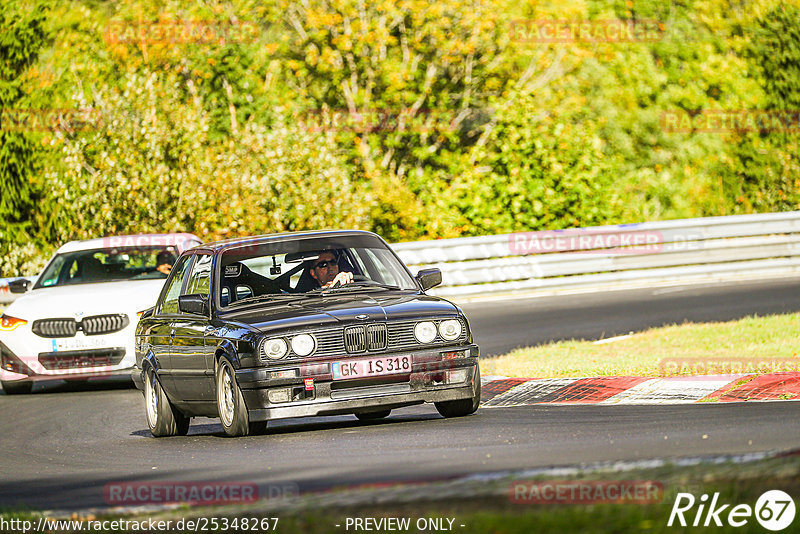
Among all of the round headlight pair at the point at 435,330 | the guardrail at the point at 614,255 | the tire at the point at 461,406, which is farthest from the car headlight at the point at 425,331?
the guardrail at the point at 614,255

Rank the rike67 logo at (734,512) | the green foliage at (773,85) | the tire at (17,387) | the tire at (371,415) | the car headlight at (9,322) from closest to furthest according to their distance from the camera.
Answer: the rike67 logo at (734,512), the tire at (371,415), the car headlight at (9,322), the tire at (17,387), the green foliage at (773,85)

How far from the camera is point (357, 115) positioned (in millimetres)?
40844

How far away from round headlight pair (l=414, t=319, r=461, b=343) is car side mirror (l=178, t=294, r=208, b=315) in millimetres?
1669

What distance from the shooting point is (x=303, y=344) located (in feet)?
30.7

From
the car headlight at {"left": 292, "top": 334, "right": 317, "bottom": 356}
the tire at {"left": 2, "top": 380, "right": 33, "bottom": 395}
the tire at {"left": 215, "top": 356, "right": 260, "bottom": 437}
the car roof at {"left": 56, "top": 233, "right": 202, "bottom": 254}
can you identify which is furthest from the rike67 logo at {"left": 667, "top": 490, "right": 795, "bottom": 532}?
the car roof at {"left": 56, "top": 233, "right": 202, "bottom": 254}

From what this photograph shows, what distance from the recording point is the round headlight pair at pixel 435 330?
9.59 meters

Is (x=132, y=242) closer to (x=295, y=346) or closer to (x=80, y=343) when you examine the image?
(x=80, y=343)

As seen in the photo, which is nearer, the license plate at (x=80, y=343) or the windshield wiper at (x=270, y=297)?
the windshield wiper at (x=270, y=297)

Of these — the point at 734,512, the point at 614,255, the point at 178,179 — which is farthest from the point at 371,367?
the point at 178,179

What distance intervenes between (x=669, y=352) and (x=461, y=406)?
4.29 m

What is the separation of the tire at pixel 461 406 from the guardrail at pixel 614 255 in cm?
1348

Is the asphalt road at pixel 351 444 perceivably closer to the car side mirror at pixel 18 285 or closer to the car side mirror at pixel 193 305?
the car side mirror at pixel 193 305

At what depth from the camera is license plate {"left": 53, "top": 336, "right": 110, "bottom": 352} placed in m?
14.3

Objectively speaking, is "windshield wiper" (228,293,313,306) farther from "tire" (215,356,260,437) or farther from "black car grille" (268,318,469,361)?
"black car grille" (268,318,469,361)
